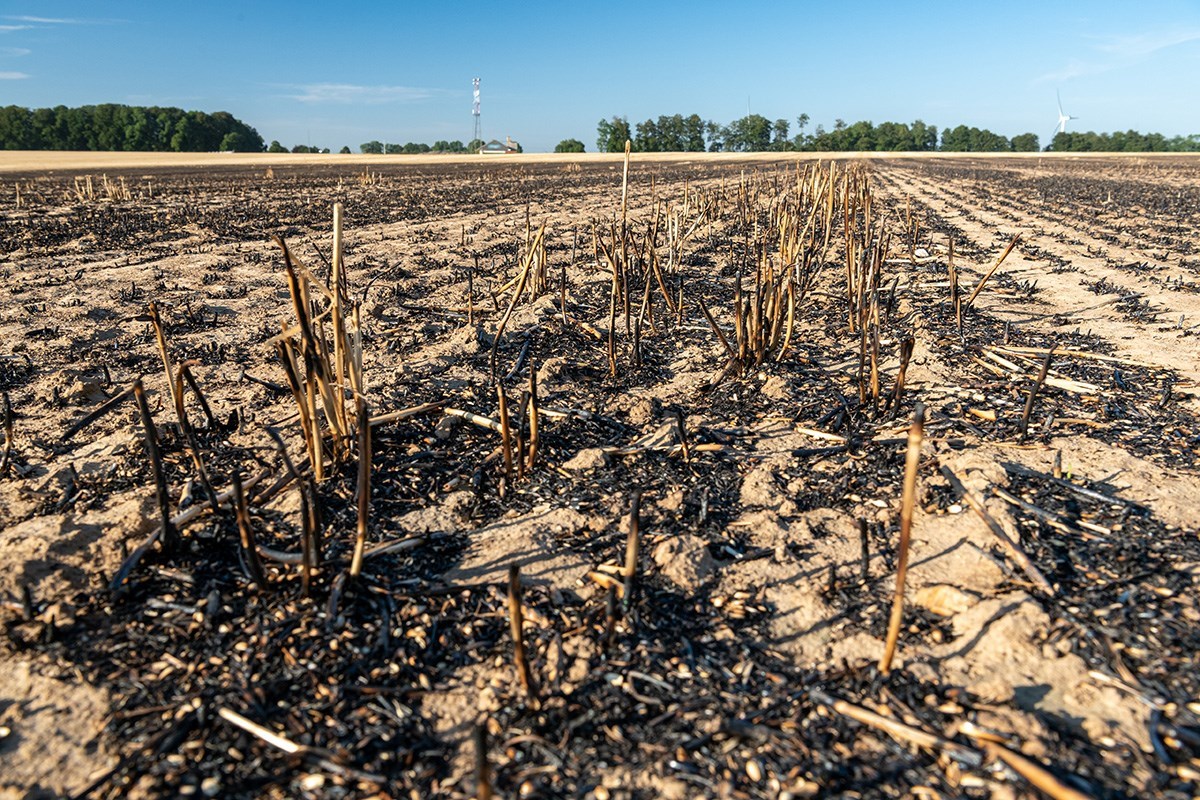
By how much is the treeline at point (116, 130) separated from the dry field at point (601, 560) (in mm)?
92499

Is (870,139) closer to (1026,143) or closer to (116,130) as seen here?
(1026,143)

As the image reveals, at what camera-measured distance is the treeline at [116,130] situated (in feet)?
246

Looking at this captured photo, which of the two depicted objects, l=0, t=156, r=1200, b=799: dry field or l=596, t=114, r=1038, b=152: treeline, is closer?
l=0, t=156, r=1200, b=799: dry field

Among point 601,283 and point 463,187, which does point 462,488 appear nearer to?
point 601,283

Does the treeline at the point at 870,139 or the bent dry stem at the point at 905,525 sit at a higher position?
the treeline at the point at 870,139

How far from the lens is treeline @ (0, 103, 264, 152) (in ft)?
246

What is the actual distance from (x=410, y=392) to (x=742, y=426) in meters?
2.15

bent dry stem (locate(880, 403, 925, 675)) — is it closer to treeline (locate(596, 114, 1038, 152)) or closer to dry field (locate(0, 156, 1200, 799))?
dry field (locate(0, 156, 1200, 799))

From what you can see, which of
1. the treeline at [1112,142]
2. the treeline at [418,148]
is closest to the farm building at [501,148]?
the treeline at [418,148]

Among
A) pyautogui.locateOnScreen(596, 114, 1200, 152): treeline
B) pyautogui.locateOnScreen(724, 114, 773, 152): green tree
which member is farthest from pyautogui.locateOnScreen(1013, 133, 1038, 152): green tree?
pyautogui.locateOnScreen(724, 114, 773, 152): green tree

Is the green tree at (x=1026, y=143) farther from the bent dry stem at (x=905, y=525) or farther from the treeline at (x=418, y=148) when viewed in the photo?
the bent dry stem at (x=905, y=525)

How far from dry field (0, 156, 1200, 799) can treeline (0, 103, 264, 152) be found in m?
92.5

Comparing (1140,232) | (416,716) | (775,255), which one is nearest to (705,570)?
(416,716)

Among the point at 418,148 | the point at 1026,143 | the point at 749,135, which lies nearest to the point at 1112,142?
the point at 1026,143
